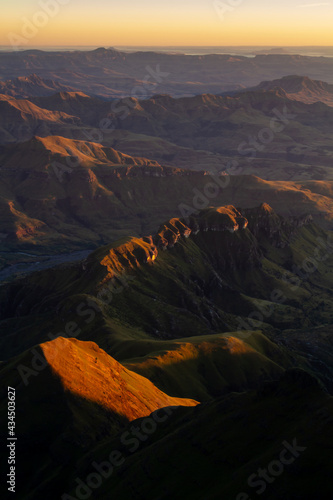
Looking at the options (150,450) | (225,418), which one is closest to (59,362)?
(150,450)

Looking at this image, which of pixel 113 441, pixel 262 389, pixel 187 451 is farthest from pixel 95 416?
pixel 262 389

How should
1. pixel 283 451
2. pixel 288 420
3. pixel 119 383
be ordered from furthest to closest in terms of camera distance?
pixel 119 383
pixel 288 420
pixel 283 451

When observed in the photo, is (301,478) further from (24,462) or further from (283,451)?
(24,462)

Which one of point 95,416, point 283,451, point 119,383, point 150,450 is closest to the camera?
point 283,451

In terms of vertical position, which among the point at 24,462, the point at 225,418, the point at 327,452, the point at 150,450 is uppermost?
the point at 327,452

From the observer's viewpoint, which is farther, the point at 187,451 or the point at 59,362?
the point at 59,362

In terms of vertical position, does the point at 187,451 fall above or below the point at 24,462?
above

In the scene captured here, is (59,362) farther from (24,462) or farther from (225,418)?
(225,418)

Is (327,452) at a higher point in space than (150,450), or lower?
higher

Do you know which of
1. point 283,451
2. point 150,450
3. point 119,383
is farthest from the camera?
point 119,383
